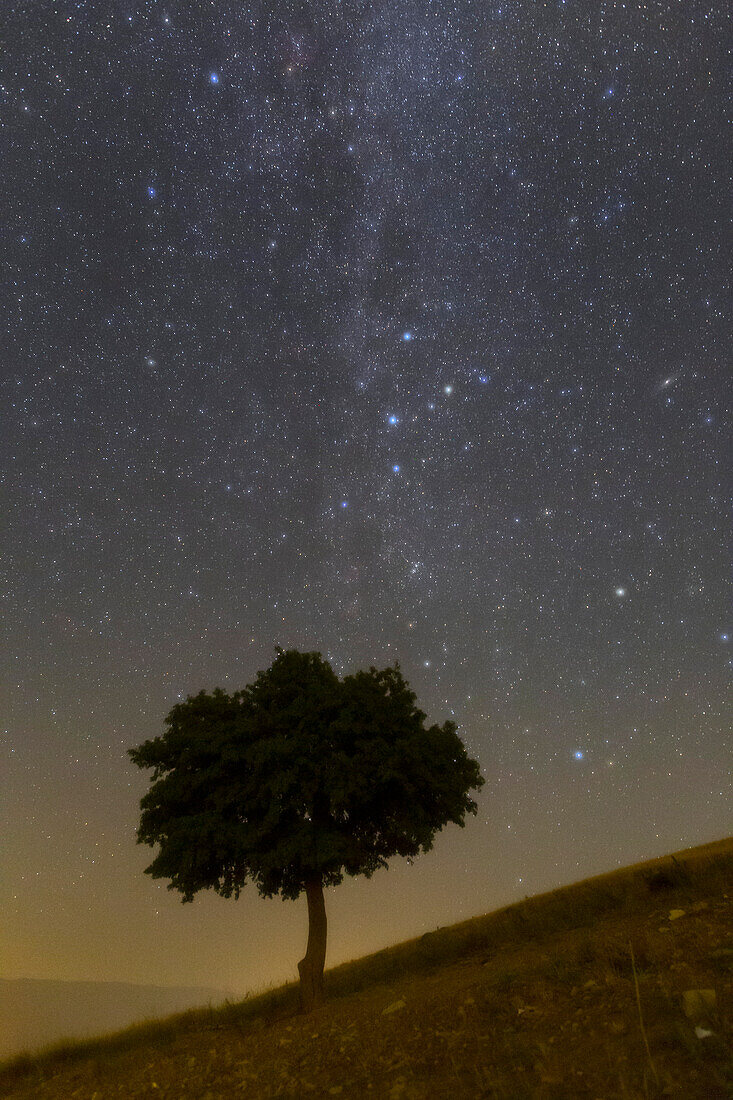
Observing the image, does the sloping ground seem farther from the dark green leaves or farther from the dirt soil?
the dark green leaves

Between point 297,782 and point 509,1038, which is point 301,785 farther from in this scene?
point 509,1038

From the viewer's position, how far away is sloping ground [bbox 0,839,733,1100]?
661 centimetres

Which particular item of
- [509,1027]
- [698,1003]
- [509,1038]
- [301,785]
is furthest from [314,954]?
[698,1003]

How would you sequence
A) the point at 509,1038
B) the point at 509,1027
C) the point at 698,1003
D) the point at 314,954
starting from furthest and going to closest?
the point at 314,954 → the point at 509,1027 → the point at 509,1038 → the point at 698,1003

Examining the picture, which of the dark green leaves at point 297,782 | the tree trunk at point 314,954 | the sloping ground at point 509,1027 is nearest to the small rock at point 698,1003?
the sloping ground at point 509,1027

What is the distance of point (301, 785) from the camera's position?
17.1 metres

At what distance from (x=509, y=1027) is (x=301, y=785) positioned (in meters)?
9.11

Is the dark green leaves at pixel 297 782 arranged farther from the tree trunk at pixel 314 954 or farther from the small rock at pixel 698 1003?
the small rock at pixel 698 1003

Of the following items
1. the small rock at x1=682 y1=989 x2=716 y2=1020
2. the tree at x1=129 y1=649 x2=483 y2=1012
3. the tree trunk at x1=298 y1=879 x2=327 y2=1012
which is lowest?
the small rock at x1=682 y1=989 x2=716 y2=1020

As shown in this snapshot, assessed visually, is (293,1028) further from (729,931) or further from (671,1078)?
(671,1078)

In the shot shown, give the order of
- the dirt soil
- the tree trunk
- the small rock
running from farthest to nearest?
the tree trunk → the small rock → the dirt soil

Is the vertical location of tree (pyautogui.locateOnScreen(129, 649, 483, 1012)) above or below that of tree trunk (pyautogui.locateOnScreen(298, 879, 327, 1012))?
above

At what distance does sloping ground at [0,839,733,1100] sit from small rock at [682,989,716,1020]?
22 millimetres

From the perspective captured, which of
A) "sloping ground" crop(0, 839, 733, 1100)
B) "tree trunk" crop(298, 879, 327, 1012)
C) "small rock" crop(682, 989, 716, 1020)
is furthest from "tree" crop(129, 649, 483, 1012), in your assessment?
"small rock" crop(682, 989, 716, 1020)
